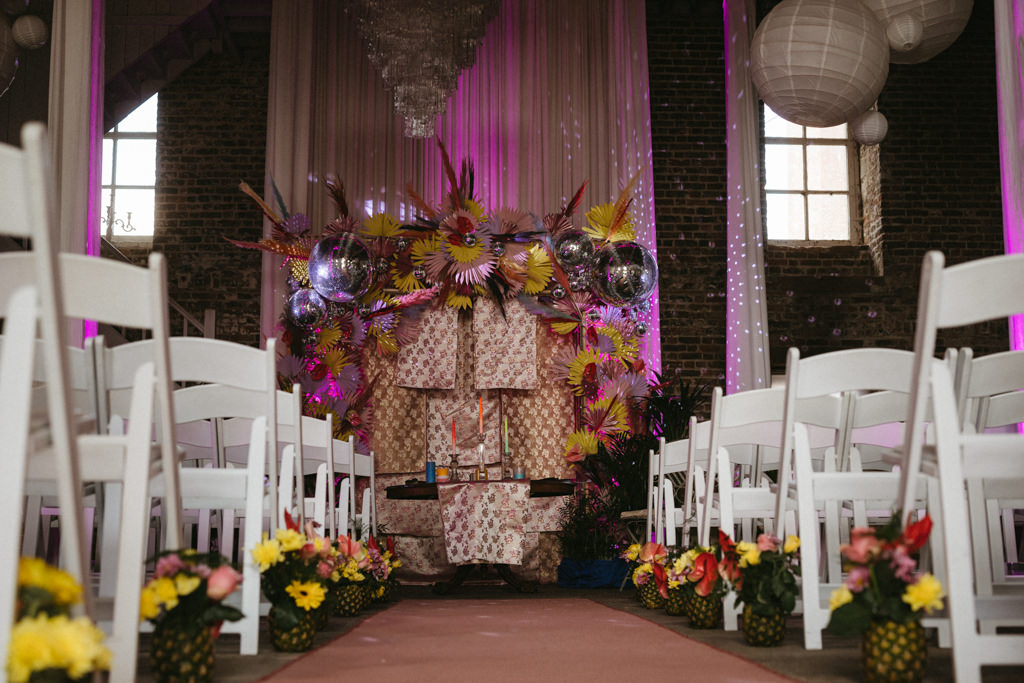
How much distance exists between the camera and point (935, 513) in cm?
234

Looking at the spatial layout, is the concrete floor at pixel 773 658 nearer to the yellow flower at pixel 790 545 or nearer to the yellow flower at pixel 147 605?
the yellow flower at pixel 790 545

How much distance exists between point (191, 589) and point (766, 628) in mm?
1582

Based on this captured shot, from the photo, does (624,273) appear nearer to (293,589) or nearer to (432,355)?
(432,355)

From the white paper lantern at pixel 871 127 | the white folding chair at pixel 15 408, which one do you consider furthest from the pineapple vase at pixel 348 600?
the white paper lantern at pixel 871 127

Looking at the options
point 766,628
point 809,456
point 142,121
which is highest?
point 142,121

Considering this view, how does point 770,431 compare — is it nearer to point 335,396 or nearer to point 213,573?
point 213,573

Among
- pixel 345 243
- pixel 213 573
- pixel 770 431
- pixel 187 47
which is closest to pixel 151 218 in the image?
pixel 187 47

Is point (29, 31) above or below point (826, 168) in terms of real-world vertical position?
below

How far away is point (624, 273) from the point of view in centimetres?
745

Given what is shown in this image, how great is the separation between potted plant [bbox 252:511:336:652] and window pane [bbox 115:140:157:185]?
8.38 m

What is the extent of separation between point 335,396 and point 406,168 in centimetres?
290

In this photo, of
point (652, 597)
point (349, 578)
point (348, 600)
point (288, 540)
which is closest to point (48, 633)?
point (288, 540)

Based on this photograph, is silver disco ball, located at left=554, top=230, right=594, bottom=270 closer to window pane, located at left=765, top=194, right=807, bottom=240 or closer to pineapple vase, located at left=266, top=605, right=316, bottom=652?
window pane, located at left=765, top=194, right=807, bottom=240

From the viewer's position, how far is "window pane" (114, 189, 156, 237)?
10117 millimetres
